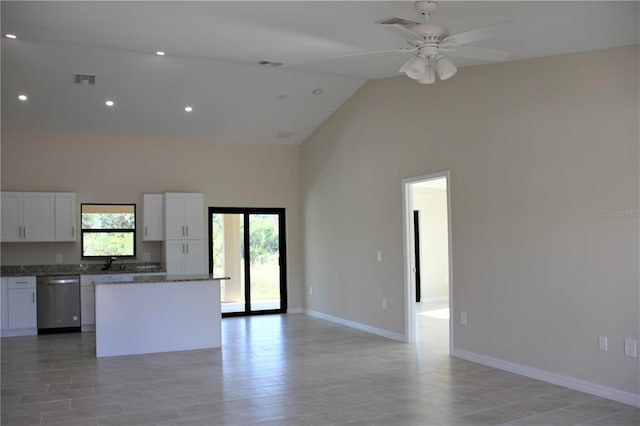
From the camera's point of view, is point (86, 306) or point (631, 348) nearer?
point (631, 348)

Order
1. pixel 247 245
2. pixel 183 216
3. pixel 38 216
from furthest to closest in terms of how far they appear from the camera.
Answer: pixel 247 245
pixel 183 216
pixel 38 216

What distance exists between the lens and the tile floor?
4.13 metres

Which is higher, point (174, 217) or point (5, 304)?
point (174, 217)

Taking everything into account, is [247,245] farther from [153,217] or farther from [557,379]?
[557,379]

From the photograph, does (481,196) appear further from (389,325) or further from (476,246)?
(389,325)

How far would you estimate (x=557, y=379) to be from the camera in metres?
4.93

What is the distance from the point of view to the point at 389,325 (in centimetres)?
734

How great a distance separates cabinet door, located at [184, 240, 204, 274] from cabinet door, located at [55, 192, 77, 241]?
5.70 feet

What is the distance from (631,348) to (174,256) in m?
6.61

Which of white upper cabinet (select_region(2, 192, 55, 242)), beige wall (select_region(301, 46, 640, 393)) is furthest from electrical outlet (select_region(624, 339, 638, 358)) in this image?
white upper cabinet (select_region(2, 192, 55, 242))

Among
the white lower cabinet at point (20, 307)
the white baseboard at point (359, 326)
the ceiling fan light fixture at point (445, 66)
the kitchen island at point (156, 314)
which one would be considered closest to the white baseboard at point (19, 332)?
the white lower cabinet at point (20, 307)

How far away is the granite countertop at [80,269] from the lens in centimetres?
811

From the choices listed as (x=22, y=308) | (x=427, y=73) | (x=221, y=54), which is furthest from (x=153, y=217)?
(x=427, y=73)

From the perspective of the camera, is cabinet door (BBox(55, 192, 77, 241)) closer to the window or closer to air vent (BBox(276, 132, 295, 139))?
the window
